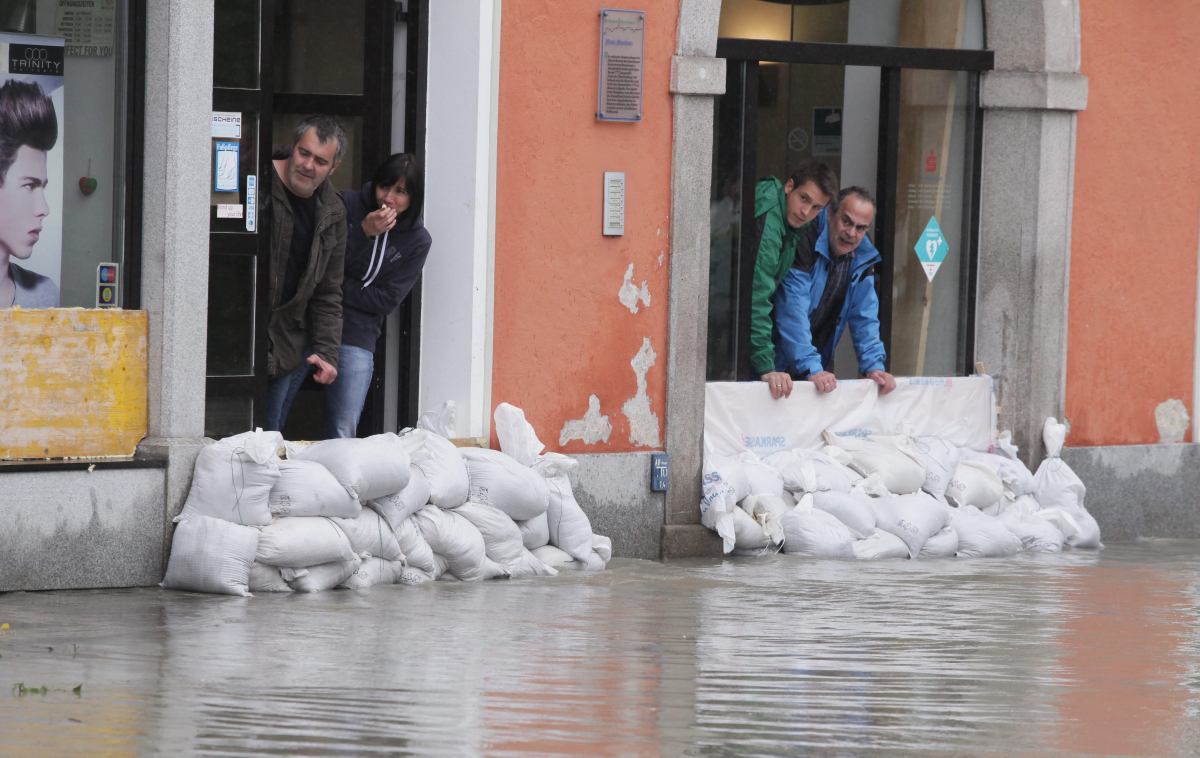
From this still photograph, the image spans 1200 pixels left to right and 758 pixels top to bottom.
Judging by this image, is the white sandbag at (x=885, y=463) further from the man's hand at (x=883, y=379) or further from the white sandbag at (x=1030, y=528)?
the white sandbag at (x=1030, y=528)

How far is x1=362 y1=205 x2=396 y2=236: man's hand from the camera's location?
9656 mm

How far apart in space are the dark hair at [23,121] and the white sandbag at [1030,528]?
5.59 meters

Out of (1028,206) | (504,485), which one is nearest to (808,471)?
(504,485)

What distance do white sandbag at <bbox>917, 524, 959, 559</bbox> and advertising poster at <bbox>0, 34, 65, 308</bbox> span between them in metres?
4.74

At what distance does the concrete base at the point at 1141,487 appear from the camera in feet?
40.5

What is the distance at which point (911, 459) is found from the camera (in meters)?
11.4

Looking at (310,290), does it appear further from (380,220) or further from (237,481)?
(237,481)

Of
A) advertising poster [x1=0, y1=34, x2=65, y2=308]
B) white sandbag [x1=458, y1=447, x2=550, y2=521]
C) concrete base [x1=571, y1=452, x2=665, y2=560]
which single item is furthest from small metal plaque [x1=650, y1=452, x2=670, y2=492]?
advertising poster [x1=0, y1=34, x2=65, y2=308]

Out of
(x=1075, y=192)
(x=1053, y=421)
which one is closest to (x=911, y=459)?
(x=1053, y=421)

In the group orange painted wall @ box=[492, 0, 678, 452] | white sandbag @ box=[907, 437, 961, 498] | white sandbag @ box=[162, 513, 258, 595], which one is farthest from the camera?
white sandbag @ box=[907, 437, 961, 498]

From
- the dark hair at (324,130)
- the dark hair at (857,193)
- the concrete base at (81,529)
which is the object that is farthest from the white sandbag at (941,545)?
the concrete base at (81,529)

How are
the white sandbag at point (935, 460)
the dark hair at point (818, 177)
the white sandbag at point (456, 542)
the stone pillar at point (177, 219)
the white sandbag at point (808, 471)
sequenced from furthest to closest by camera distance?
the white sandbag at point (935, 460)
the dark hair at point (818, 177)
the white sandbag at point (808, 471)
the white sandbag at point (456, 542)
the stone pillar at point (177, 219)

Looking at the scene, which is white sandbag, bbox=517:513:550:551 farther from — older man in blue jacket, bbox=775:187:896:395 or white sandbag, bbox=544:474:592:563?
older man in blue jacket, bbox=775:187:896:395

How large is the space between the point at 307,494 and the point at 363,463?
299 mm
